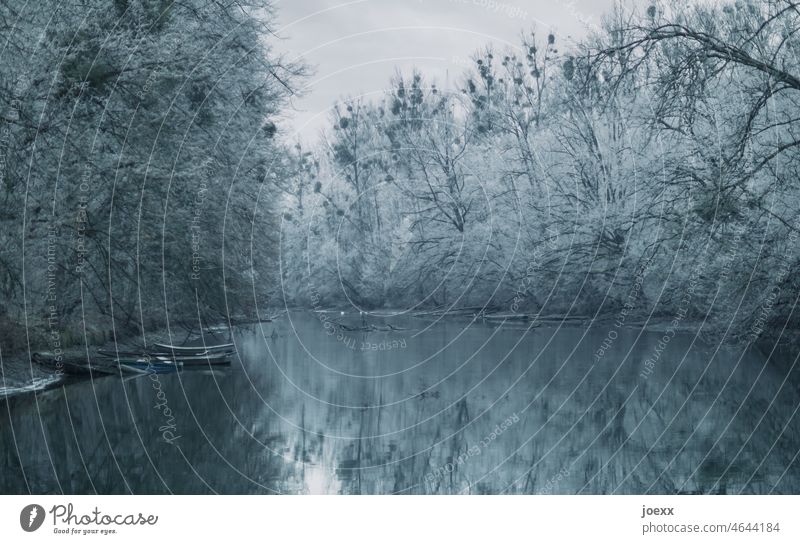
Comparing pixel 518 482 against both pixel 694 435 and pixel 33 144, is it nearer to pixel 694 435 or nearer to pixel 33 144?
pixel 694 435

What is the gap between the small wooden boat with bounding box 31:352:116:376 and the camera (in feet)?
63.1

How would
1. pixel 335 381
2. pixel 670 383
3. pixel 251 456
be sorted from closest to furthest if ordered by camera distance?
pixel 251 456 → pixel 670 383 → pixel 335 381

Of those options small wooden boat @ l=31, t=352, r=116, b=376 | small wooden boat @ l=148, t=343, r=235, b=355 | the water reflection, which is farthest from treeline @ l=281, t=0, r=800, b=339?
small wooden boat @ l=31, t=352, r=116, b=376

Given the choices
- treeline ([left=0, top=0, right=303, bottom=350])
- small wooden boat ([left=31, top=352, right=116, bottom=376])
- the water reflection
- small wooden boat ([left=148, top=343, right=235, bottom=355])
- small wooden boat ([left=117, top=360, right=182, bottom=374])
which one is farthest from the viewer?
small wooden boat ([left=148, top=343, right=235, bottom=355])

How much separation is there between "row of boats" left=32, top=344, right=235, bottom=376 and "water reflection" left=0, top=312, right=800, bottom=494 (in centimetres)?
51

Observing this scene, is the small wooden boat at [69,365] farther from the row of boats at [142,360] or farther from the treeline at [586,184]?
the treeline at [586,184]

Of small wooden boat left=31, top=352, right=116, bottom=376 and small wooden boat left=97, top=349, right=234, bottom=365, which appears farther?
small wooden boat left=97, top=349, right=234, bottom=365

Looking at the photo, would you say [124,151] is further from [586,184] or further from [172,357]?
[586,184]

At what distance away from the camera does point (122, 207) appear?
1539 centimetres

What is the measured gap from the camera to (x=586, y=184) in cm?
3291

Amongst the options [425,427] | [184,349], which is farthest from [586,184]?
[425,427]

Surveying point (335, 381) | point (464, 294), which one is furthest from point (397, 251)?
point (335, 381)

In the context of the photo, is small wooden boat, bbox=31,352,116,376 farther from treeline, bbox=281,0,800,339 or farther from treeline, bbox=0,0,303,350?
treeline, bbox=281,0,800,339

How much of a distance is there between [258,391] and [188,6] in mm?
7793
